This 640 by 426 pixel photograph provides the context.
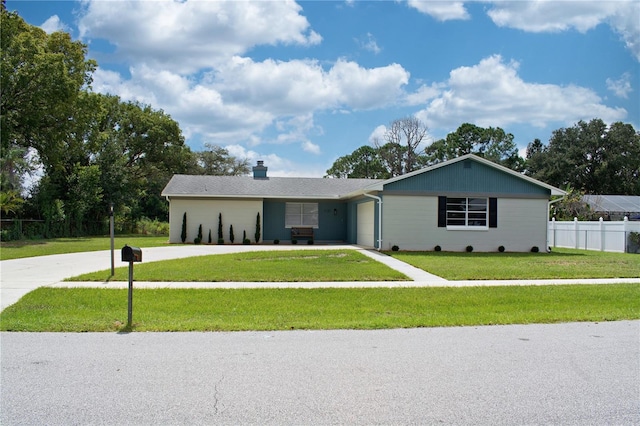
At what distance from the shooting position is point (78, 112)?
28.5 metres

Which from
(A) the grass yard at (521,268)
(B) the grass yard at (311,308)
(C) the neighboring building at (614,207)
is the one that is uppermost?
(C) the neighboring building at (614,207)

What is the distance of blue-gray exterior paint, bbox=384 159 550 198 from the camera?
69.3ft

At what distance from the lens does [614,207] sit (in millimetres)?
45531

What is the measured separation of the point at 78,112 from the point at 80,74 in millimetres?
2152

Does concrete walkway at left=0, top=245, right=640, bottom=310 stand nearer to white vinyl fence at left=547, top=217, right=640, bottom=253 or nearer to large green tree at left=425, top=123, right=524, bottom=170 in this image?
white vinyl fence at left=547, top=217, right=640, bottom=253

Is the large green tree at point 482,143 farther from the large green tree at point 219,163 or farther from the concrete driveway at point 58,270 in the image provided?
the concrete driveway at point 58,270

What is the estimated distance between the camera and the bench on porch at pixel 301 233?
26717 millimetres

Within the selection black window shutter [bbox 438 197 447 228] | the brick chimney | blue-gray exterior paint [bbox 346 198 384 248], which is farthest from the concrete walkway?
the brick chimney

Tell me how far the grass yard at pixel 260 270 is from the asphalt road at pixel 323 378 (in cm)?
522

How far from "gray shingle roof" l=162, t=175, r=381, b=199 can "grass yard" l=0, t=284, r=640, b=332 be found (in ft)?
50.6

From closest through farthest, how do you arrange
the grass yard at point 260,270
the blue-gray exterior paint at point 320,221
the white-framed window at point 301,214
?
the grass yard at point 260,270 < the blue-gray exterior paint at point 320,221 < the white-framed window at point 301,214

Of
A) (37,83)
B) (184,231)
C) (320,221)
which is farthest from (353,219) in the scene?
(37,83)

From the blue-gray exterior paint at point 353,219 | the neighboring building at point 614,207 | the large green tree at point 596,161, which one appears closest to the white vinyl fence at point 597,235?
the blue-gray exterior paint at point 353,219

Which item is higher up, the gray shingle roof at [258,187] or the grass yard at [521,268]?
the gray shingle roof at [258,187]
